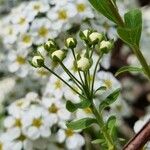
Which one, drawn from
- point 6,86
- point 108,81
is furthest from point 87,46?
point 6,86

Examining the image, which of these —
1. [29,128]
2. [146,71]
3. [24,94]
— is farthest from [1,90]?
[146,71]

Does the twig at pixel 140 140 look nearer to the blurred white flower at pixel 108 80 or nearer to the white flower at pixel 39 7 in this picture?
the blurred white flower at pixel 108 80

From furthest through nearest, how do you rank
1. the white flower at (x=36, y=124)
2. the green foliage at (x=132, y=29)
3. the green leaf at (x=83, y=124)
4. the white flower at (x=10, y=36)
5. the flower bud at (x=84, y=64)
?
the white flower at (x=10, y=36) → the white flower at (x=36, y=124) → the green leaf at (x=83, y=124) → the flower bud at (x=84, y=64) → the green foliage at (x=132, y=29)

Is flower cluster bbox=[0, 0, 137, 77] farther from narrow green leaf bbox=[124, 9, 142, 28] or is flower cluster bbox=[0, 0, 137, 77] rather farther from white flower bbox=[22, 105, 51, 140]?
narrow green leaf bbox=[124, 9, 142, 28]

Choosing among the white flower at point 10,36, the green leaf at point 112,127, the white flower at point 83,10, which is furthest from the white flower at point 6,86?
the green leaf at point 112,127

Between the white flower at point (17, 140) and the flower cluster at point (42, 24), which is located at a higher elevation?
the flower cluster at point (42, 24)

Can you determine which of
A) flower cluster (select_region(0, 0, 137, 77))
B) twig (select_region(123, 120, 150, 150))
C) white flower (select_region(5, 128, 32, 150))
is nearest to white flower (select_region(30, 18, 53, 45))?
flower cluster (select_region(0, 0, 137, 77))
